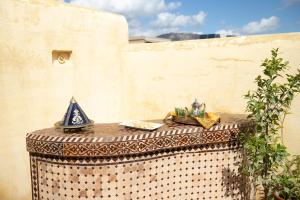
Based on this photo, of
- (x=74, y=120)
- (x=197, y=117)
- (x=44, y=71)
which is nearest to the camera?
(x=74, y=120)

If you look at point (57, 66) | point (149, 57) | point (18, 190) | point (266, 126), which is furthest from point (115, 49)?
point (266, 126)

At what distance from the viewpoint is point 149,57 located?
6496mm

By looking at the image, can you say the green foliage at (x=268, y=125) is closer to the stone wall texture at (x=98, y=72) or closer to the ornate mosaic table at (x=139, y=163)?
the ornate mosaic table at (x=139, y=163)

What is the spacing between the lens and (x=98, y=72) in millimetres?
6309

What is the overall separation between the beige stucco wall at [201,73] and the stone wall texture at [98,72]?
0.02m

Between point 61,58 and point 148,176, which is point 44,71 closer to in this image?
point 61,58

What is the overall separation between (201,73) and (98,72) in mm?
1837

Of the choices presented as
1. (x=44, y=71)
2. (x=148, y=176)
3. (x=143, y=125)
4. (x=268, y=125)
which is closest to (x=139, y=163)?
(x=148, y=176)

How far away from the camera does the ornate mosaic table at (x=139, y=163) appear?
3.93m

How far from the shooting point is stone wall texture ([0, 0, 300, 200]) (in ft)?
16.3

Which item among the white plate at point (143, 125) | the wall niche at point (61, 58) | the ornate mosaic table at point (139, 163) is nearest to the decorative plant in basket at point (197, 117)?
the ornate mosaic table at point (139, 163)

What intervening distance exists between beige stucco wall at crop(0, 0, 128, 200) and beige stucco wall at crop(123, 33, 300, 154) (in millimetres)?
435

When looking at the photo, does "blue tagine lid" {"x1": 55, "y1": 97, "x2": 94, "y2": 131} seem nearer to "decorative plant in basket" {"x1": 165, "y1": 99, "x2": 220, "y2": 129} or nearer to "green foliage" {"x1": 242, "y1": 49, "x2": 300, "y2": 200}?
"decorative plant in basket" {"x1": 165, "y1": 99, "x2": 220, "y2": 129}

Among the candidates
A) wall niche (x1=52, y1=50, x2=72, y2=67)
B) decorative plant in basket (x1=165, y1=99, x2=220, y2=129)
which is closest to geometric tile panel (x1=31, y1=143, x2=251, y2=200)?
decorative plant in basket (x1=165, y1=99, x2=220, y2=129)
